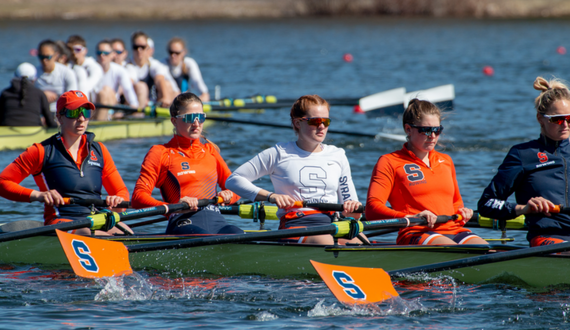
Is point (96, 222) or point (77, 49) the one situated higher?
point (77, 49)

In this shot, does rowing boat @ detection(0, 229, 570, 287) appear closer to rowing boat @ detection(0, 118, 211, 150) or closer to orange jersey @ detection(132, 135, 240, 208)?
orange jersey @ detection(132, 135, 240, 208)

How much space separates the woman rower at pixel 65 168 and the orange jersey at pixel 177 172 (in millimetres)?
295

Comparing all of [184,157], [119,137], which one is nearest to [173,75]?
[119,137]

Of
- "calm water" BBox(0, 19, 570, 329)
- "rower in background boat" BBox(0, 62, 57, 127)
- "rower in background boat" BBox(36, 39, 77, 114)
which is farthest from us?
"rower in background boat" BBox(36, 39, 77, 114)

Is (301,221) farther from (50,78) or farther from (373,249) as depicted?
(50,78)

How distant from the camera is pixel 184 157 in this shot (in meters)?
5.67

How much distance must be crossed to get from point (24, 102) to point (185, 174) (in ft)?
18.1

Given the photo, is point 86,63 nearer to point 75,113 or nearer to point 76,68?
point 76,68

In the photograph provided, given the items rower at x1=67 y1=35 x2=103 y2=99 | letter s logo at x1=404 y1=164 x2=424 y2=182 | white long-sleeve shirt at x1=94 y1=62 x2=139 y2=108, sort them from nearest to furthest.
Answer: letter s logo at x1=404 y1=164 x2=424 y2=182 < rower at x1=67 y1=35 x2=103 y2=99 < white long-sleeve shirt at x1=94 y1=62 x2=139 y2=108

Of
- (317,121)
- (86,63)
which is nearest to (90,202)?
(317,121)

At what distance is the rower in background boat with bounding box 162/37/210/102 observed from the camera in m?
12.4

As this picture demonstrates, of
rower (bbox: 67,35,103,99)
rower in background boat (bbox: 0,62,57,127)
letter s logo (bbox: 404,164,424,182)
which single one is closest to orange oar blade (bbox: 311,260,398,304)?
letter s logo (bbox: 404,164,424,182)

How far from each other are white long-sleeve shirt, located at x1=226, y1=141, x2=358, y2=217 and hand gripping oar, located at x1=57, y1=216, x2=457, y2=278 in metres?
0.37

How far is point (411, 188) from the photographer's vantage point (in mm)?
5227
